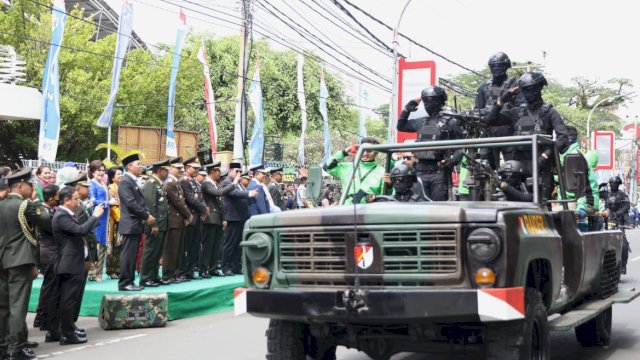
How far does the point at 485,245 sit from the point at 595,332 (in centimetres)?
375

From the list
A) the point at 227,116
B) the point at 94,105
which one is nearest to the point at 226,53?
the point at 227,116

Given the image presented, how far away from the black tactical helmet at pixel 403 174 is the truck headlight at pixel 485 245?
7.55ft

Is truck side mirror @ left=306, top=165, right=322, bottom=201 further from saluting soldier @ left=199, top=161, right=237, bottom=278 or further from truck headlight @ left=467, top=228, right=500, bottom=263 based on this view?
saluting soldier @ left=199, top=161, right=237, bottom=278

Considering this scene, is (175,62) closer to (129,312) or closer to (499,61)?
(129,312)

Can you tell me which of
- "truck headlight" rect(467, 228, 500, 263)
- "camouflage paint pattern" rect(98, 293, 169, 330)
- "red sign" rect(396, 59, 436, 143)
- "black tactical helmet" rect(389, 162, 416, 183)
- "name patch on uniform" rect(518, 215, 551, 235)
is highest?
"red sign" rect(396, 59, 436, 143)

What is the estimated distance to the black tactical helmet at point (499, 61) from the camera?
973 cm

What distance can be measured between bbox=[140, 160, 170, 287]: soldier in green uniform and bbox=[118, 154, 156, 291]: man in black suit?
0.38m

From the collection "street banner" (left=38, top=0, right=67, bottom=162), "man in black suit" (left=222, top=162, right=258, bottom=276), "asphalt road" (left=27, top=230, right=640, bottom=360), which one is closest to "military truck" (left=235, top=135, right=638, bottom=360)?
"asphalt road" (left=27, top=230, right=640, bottom=360)

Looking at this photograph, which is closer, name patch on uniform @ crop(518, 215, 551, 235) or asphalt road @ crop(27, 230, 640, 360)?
name patch on uniform @ crop(518, 215, 551, 235)

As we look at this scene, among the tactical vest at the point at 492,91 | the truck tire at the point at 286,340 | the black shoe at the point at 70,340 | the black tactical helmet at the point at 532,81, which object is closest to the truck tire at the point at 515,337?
the truck tire at the point at 286,340

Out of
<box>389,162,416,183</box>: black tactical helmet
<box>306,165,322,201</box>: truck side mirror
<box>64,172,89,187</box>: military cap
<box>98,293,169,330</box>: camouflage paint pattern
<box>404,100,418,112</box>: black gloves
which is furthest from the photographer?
<box>98,293,169,330</box>: camouflage paint pattern

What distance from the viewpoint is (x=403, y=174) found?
7.99 metres

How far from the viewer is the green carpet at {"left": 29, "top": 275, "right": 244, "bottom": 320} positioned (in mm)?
11773

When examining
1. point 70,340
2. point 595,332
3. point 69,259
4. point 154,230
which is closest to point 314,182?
point 595,332
